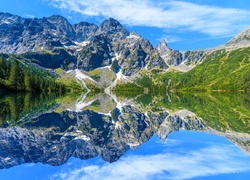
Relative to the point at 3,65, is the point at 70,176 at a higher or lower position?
lower

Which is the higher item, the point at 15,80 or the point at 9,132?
the point at 15,80

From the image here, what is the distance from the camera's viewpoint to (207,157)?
23.6 m

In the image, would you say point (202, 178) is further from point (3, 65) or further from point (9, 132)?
point (3, 65)

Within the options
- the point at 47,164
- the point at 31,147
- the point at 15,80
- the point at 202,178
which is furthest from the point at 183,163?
the point at 15,80

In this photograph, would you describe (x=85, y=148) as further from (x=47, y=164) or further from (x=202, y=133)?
(x=202, y=133)

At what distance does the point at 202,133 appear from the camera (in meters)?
37.0

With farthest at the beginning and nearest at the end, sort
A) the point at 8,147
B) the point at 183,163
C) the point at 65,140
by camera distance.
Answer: the point at 65,140
the point at 8,147
the point at 183,163

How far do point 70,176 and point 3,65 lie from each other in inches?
5906

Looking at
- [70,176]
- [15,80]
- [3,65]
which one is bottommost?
[70,176]

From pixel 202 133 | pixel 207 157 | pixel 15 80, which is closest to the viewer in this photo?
pixel 207 157

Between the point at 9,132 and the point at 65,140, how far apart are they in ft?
26.0

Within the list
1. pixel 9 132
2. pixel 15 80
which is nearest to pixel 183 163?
pixel 9 132

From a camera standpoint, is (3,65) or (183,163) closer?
(183,163)

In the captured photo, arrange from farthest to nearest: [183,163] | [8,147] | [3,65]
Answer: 1. [3,65]
2. [8,147]
3. [183,163]
